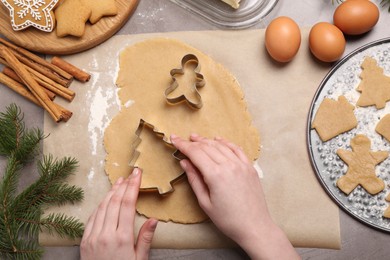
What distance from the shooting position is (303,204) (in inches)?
59.9

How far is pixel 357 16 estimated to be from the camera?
145 centimetres

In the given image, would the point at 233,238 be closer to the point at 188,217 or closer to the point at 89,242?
the point at 188,217

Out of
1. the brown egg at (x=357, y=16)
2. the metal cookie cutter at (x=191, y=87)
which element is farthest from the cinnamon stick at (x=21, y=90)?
the brown egg at (x=357, y=16)

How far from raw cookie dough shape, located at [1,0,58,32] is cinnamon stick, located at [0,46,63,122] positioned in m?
0.11

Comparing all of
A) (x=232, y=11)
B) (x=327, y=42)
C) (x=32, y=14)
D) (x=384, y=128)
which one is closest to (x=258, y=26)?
(x=232, y=11)

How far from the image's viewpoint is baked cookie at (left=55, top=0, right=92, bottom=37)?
158 cm

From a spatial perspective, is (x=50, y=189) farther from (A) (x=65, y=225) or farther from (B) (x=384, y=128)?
(B) (x=384, y=128)

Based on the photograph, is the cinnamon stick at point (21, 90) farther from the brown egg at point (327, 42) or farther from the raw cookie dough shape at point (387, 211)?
the raw cookie dough shape at point (387, 211)

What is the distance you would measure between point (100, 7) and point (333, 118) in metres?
0.81

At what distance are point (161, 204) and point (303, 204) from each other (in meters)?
0.44

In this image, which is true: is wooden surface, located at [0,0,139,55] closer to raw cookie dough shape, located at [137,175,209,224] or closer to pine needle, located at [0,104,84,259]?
pine needle, located at [0,104,84,259]

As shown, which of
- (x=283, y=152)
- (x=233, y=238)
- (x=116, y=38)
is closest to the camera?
(x=233, y=238)

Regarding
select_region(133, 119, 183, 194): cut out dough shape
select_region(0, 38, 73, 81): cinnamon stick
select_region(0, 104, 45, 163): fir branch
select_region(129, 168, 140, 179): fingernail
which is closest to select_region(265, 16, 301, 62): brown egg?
select_region(133, 119, 183, 194): cut out dough shape

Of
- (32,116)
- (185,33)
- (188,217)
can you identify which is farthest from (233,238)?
(32,116)
